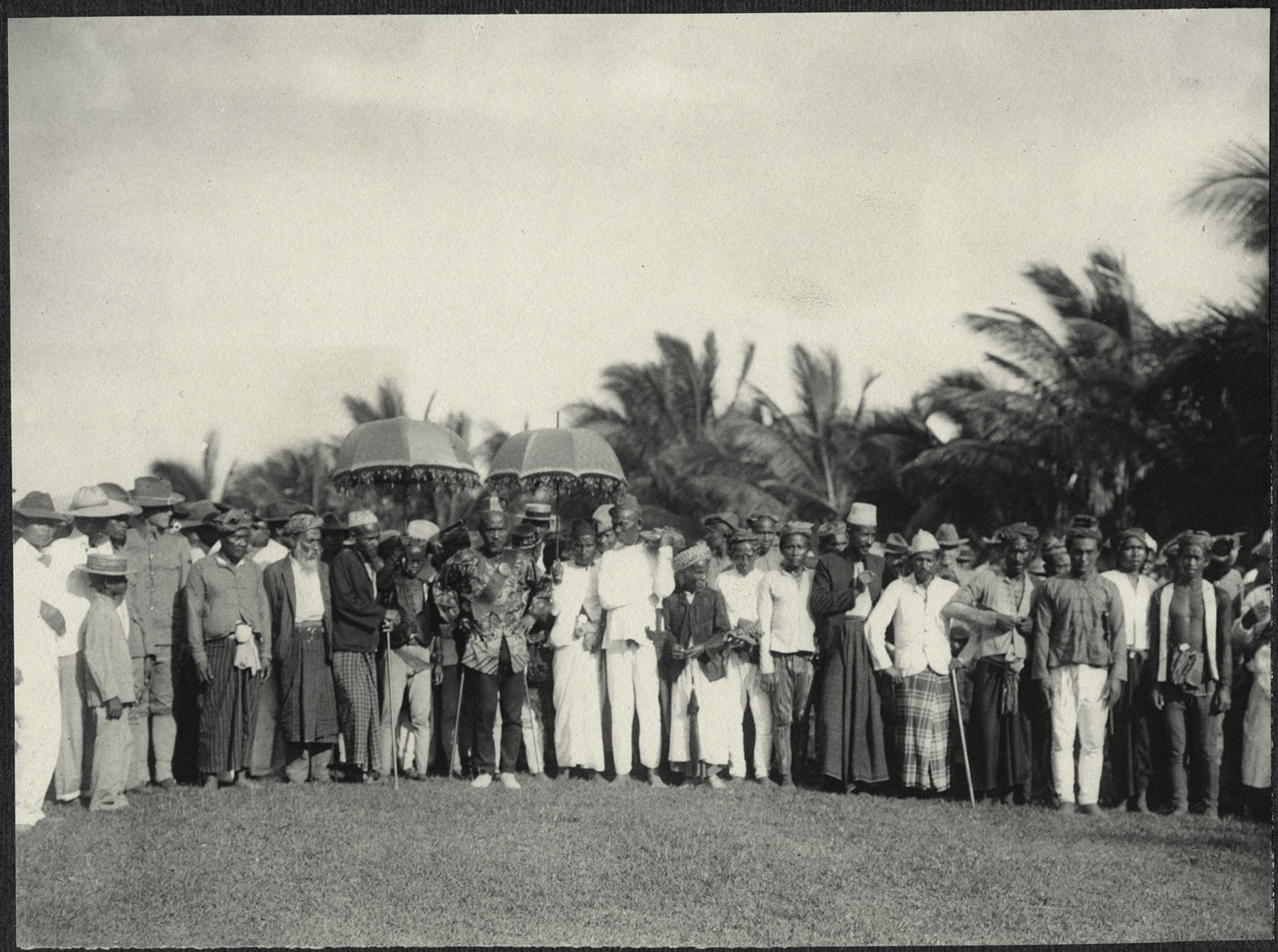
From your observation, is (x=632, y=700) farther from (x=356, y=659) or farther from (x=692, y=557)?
(x=356, y=659)

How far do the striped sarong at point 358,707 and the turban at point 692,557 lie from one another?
250 cm

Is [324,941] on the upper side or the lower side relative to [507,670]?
lower

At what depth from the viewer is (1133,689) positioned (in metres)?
10.2

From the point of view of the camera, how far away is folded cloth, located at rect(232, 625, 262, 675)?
9.96 m

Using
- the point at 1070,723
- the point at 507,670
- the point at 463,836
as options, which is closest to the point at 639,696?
the point at 507,670

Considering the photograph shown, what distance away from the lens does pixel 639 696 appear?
1065 cm

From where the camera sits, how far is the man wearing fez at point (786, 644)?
10609 millimetres

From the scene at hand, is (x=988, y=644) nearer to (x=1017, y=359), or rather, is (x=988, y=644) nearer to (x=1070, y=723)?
(x=1070, y=723)

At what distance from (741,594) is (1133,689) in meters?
3.08

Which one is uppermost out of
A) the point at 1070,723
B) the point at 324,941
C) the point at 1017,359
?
the point at 1017,359

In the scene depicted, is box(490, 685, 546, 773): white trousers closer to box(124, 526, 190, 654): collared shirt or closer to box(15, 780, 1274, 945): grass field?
box(15, 780, 1274, 945): grass field

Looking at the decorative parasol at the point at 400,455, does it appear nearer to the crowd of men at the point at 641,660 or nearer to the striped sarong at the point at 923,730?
the crowd of men at the point at 641,660

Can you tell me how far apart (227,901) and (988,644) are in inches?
225

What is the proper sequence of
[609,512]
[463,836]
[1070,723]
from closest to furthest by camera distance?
[463,836] → [1070,723] → [609,512]
